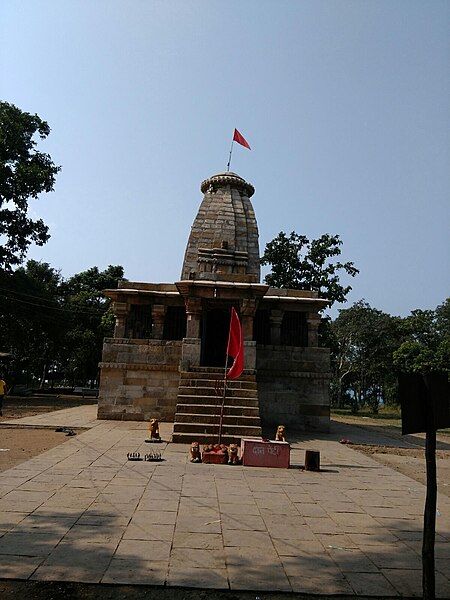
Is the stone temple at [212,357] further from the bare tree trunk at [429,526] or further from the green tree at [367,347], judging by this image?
the green tree at [367,347]

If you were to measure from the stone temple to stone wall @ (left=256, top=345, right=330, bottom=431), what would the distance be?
0.11 ft

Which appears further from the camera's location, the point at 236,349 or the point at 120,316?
the point at 120,316

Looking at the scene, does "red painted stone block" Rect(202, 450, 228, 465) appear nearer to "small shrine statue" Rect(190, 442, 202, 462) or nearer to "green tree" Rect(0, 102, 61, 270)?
"small shrine statue" Rect(190, 442, 202, 462)

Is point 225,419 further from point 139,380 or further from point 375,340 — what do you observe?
point 375,340

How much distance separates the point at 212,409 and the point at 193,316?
3357 millimetres

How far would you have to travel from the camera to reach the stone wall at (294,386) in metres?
14.8

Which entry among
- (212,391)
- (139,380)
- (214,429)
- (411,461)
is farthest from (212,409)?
(411,461)

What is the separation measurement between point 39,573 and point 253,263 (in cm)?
1676

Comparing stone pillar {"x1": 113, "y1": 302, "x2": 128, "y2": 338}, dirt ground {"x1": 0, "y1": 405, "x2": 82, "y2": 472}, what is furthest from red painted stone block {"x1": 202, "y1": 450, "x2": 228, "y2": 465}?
stone pillar {"x1": 113, "y1": 302, "x2": 128, "y2": 338}

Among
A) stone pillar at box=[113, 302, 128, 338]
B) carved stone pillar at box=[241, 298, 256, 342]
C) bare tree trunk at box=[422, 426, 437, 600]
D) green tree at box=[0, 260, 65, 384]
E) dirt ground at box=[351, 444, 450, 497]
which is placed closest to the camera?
bare tree trunk at box=[422, 426, 437, 600]

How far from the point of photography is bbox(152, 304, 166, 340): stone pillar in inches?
633

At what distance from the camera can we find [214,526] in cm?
497

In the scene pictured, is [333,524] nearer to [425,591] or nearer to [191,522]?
[191,522]

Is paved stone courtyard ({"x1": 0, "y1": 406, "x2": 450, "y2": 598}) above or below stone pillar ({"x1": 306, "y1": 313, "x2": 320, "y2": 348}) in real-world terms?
below
